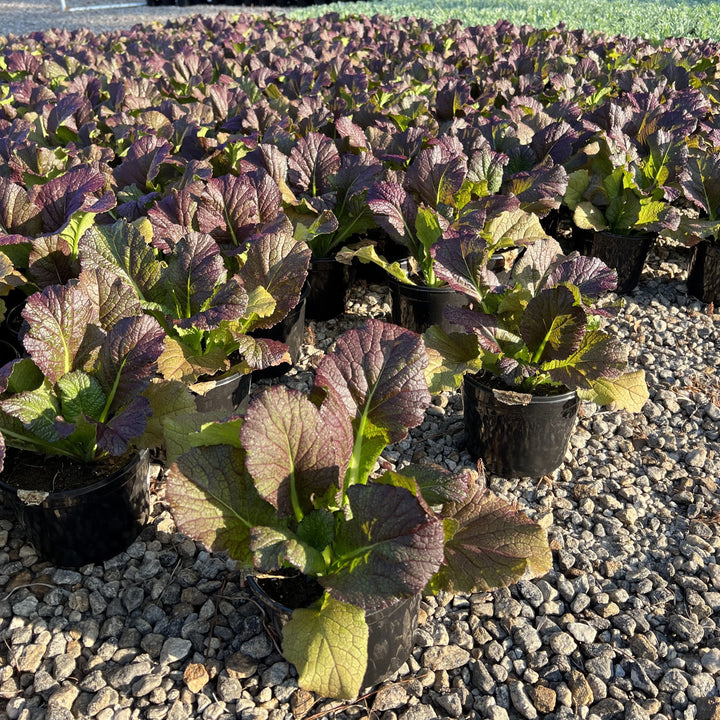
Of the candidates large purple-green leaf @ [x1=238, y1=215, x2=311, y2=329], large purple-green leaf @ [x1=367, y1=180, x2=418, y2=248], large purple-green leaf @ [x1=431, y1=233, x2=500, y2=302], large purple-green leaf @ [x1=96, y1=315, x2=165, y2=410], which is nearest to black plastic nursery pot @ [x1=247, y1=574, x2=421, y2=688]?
large purple-green leaf @ [x1=96, y1=315, x2=165, y2=410]

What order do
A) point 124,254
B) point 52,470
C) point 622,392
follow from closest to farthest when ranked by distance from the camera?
point 52,470
point 622,392
point 124,254

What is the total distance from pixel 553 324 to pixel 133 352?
1.27m

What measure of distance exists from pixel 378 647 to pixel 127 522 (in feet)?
2.94

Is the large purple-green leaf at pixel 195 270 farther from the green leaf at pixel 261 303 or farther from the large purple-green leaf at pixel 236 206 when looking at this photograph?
the large purple-green leaf at pixel 236 206

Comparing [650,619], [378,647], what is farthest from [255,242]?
[650,619]

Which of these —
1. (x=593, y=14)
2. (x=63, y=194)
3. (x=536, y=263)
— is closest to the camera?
(x=536, y=263)

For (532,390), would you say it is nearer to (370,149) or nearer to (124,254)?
(124,254)

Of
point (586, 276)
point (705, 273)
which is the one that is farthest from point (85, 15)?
point (586, 276)

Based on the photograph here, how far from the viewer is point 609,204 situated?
12.1 feet

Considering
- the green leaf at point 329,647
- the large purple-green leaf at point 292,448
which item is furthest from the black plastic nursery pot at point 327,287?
the green leaf at point 329,647

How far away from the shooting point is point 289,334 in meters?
2.98

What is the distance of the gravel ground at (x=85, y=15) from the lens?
1669cm

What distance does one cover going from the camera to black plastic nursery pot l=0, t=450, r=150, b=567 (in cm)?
186

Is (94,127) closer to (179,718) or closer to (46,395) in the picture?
(46,395)
